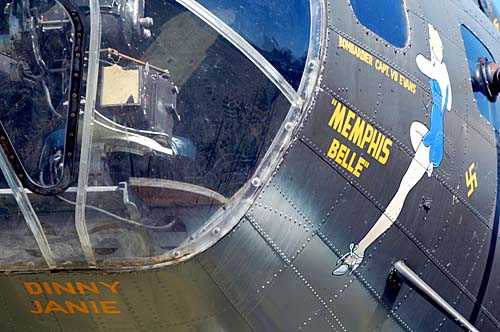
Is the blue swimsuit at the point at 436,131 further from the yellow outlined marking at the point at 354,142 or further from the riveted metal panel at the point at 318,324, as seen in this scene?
the riveted metal panel at the point at 318,324

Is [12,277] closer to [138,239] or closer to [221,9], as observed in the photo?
[138,239]

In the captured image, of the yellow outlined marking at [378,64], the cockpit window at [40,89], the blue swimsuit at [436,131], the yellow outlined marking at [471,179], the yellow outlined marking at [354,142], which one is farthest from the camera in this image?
the yellow outlined marking at [471,179]

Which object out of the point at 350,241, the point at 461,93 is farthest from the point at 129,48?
the point at 461,93

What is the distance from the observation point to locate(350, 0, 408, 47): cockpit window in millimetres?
5459

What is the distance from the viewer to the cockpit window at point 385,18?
5.46 metres

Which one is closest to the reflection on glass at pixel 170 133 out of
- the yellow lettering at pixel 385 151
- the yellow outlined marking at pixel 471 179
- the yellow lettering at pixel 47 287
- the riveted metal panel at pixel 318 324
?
the yellow lettering at pixel 47 287

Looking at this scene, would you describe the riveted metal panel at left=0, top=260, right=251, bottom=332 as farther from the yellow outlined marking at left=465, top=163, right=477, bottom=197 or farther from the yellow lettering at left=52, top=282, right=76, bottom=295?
the yellow outlined marking at left=465, top=163, right=477, bottom=197

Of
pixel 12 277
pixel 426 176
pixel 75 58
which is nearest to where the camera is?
pixel 75 58

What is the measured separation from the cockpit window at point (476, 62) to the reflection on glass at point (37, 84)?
10.4 feet

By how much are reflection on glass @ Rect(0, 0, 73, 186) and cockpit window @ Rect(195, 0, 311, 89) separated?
0.79 meters

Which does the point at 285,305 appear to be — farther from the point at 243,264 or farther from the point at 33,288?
the point at 33,288

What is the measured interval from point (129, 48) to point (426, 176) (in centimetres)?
206

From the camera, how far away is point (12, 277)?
4.79m

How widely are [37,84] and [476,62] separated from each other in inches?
136
